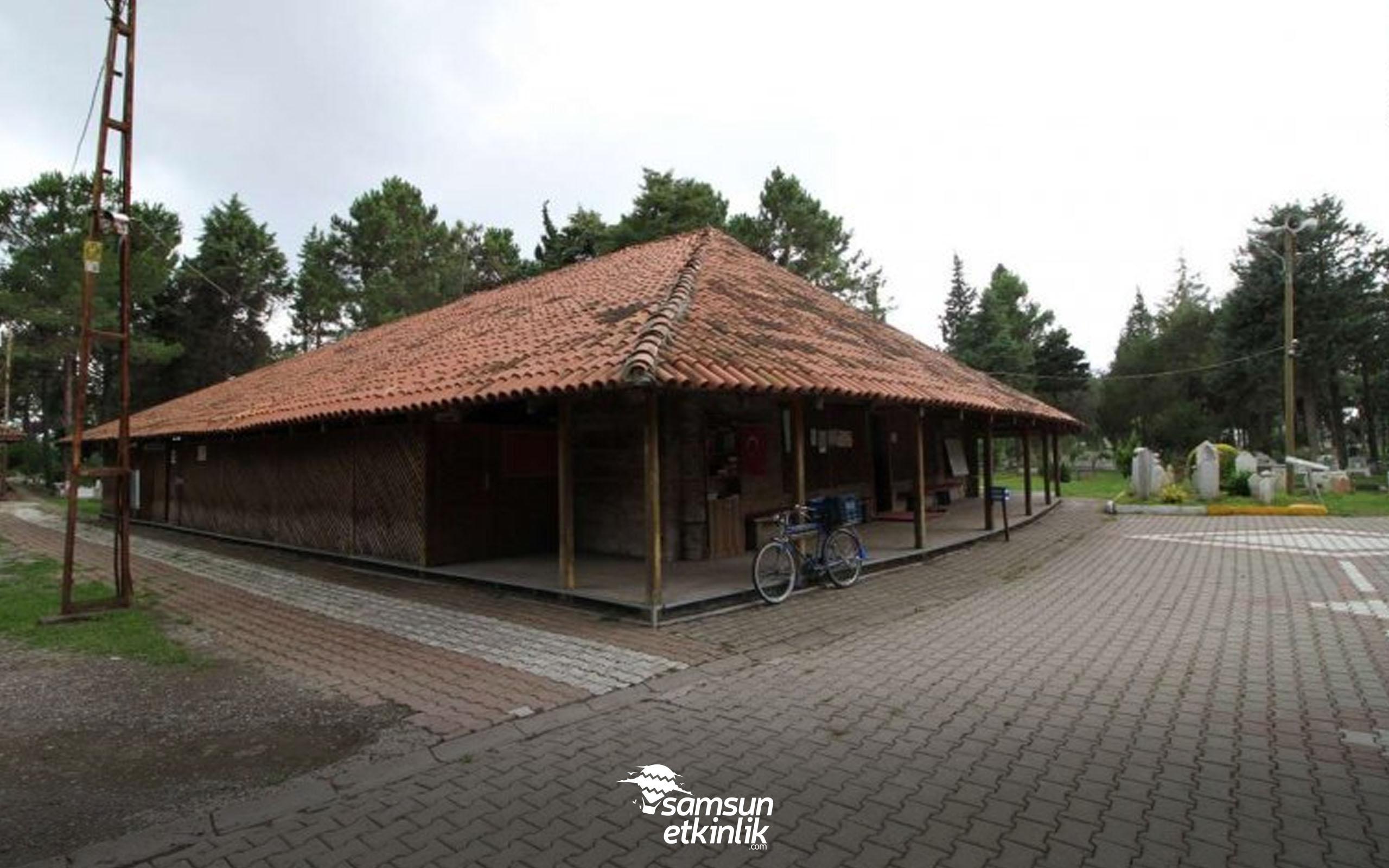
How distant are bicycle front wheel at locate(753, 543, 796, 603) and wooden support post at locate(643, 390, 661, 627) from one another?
121 cm

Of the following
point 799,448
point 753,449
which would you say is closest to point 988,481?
point 753,449

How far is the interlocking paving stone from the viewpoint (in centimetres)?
554

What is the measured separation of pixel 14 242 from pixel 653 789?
3706 cm

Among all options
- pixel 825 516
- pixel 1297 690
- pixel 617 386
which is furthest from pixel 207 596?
pixel 1297 690

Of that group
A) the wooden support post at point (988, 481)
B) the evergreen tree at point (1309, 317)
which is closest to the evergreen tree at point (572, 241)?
the wooden support post at point (988, 481)

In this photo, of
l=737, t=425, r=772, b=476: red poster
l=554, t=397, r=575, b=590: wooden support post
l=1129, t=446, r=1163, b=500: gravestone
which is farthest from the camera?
l=1129, t=446, r=1163, b=500: gravestone

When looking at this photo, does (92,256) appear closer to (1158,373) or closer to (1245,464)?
(1245,464)

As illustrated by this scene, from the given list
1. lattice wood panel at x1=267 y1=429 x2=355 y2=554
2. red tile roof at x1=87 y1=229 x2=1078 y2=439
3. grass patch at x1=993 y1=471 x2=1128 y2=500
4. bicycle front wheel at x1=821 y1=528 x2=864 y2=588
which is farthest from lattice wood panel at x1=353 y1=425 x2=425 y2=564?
grass patch at x1=993 y1=471 x2=1128 y2=500

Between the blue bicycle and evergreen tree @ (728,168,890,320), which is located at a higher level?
evergreen tree @ (728,168,890,320)

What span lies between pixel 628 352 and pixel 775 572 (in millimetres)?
2905

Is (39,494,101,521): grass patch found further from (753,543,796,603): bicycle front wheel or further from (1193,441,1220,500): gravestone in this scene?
(1193,441,1220,500): gravestone

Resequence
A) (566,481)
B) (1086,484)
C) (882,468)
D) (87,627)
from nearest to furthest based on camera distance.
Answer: (87,627) → (566,481) → (882,468) → (1086,484)

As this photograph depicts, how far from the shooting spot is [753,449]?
1064cm

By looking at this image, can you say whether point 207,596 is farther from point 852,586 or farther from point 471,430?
point 852,586
